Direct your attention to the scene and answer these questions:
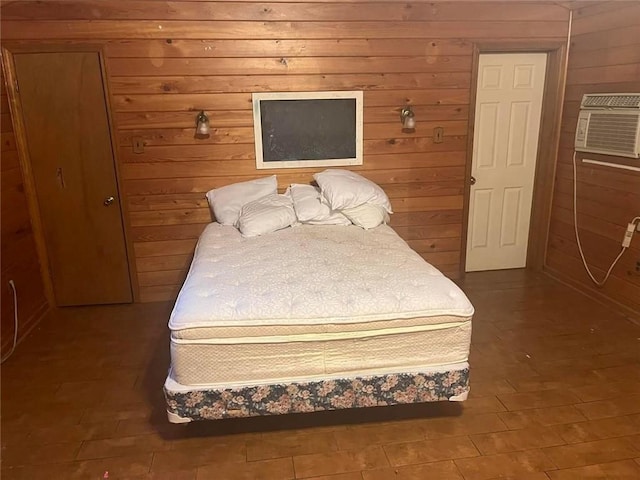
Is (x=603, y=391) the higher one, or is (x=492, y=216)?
(x=492, y=216)

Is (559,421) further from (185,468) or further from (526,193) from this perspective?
(526,193)

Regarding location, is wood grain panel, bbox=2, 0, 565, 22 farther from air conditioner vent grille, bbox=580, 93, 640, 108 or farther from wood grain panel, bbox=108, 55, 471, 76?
air conditioner vent grille, bbox=580, 93, 640, 108

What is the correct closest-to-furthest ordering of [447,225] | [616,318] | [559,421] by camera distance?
[559,421], [616,318], [447,225]

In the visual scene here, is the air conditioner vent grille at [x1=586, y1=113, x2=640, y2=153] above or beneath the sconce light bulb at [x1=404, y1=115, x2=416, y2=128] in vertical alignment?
beneath

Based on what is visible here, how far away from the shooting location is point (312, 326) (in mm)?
2113

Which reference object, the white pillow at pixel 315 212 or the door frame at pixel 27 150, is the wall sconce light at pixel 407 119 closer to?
the white pillow at pixel 315 212

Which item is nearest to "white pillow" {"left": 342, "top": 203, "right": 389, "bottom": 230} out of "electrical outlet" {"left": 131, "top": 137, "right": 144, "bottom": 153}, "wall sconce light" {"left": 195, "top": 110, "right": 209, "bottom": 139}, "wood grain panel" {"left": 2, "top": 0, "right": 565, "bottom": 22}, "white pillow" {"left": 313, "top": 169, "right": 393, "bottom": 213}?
"white pillow" {"left": 313, "top": 169, "right": 393, "bottom": 213}

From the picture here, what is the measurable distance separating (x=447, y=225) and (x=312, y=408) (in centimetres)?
232

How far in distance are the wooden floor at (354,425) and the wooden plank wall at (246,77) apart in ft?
3.64

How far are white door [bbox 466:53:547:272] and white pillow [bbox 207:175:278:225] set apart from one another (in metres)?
1.80

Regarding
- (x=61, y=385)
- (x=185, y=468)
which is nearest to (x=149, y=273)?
(x=61, y=385)

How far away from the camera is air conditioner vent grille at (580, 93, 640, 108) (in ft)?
10.6

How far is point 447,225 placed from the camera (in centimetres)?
404

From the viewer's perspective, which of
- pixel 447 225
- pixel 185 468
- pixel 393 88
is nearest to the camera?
pixel 185 468
